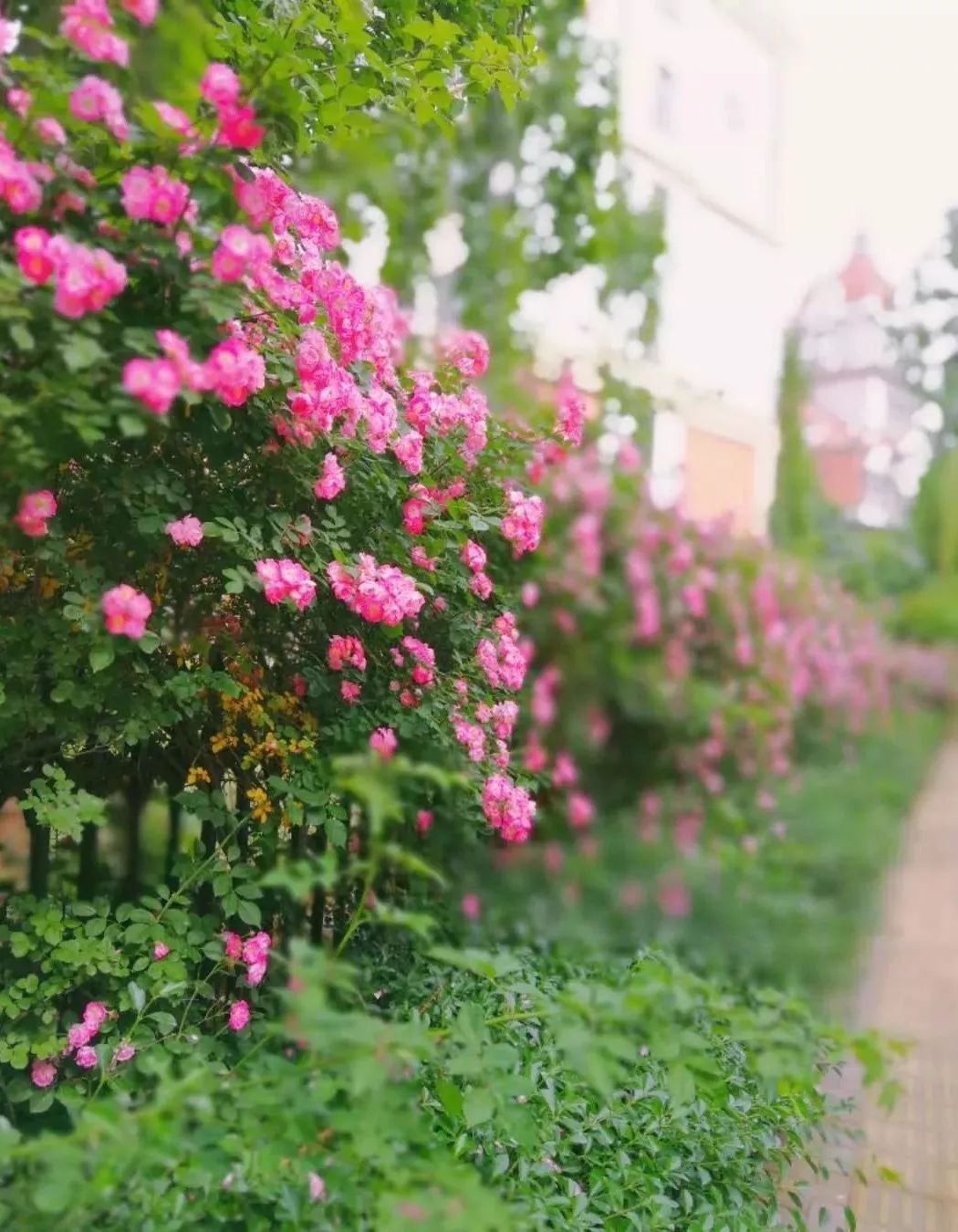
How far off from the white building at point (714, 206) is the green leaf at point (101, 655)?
35.4 ft

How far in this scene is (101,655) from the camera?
1853mm

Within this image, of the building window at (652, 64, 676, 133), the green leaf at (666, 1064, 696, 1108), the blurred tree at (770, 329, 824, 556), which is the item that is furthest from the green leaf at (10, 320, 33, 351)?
the building window at (652, 64, 676, 133)

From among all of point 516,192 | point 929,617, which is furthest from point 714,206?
point 516,192

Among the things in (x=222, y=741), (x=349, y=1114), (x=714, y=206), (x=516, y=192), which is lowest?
(x=349, y=1114)

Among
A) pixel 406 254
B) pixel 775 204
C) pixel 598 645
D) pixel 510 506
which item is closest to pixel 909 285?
pixel 775 204

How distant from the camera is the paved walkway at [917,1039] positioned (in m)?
2.77

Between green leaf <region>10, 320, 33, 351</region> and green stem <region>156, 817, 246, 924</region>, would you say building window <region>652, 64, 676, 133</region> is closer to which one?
green stem <region>156, 817, 246, 924</region>

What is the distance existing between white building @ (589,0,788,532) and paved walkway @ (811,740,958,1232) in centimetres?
732

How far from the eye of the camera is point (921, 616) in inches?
603

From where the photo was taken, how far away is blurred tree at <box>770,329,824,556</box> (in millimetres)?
13742

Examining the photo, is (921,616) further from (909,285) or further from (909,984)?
(909,285)

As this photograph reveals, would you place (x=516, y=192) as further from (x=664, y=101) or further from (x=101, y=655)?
(x=664, y=101)

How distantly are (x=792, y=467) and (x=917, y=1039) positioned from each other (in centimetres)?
1246

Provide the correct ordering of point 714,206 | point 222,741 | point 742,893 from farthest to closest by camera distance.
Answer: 1. point 714,206
2. point 742,893
3. point 222,741
